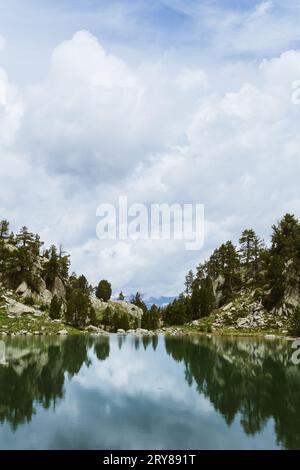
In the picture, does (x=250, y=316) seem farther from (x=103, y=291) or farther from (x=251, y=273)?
(x=103, y=291)

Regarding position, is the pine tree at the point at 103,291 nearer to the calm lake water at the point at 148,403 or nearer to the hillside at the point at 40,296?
the hillside at the point at 40,296

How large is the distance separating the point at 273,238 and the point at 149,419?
129m

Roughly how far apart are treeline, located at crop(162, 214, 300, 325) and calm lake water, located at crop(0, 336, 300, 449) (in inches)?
2981

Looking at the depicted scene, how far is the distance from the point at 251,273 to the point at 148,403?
5430 inches

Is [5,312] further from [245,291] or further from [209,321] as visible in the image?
[245,291]

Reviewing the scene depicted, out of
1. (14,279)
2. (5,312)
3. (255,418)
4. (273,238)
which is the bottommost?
(255,418)

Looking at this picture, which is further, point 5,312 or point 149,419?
point 5,312

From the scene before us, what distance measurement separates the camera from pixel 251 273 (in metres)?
170

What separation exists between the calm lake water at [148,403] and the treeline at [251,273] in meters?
75.7

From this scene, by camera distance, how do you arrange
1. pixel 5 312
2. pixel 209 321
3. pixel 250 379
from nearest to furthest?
pixel 250 379, pixel 5 312, pixel 209 321

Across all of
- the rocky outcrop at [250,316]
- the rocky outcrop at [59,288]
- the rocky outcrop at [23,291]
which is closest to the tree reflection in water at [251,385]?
the rocky outcrop at [250,316]

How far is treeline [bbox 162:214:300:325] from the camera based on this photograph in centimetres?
14112
